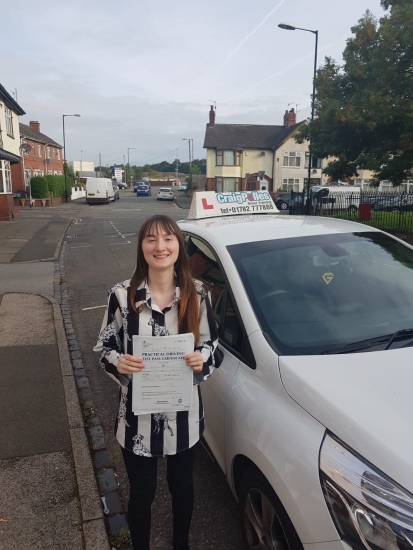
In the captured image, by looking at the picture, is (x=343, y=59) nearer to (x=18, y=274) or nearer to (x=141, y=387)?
(x=18, y=274)

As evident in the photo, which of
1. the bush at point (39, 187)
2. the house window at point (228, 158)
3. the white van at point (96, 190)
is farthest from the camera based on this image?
the house window at point (228, 158)

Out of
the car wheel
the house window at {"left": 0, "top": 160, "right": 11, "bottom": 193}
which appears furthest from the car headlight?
the house window at {"left": 0, "top": 160, "right": 11, "bottom": 193}

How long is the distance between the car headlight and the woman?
2.29 ft

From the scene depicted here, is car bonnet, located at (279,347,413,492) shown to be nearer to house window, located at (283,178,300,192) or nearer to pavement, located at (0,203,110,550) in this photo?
pavement, located at (0,203,110,550)

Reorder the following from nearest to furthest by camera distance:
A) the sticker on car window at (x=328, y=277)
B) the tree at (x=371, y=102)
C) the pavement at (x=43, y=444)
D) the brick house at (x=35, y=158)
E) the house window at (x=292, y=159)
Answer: the pavement at (x=43, y=444) < the sticker on car window at (x=328, y=277) < the tree at (x=371, y=102) < the brick house at (x=35, y=158) < the house window at (x=292, y=159)

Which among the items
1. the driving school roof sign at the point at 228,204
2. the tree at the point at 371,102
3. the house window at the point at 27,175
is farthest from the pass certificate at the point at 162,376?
the house window at the point at 27,175

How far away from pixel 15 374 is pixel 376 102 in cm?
1299

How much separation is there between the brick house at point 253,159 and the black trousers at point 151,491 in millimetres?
46513

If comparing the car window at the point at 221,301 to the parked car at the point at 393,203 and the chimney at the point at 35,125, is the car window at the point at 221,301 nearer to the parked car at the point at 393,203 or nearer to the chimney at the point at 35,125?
the parked car at the point at 393,203

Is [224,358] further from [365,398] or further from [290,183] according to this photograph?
[290,183]

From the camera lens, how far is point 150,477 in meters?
2.19

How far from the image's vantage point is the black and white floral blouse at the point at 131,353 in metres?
2.05

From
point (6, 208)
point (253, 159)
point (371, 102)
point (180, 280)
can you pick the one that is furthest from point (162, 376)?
point (253, 159)

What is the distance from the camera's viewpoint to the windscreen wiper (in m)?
2.18
